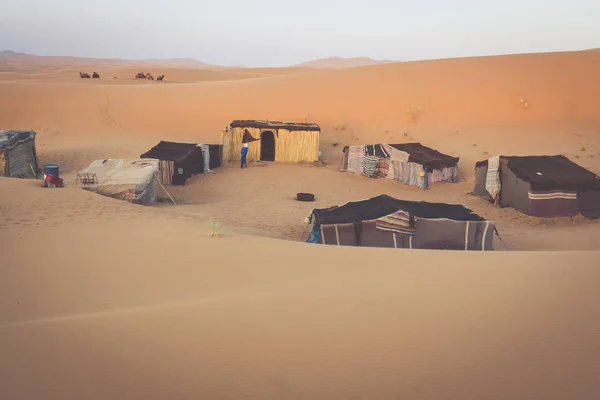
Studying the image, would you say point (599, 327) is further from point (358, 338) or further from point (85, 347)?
point (85, 347)

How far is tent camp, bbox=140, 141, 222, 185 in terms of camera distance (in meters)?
19.1

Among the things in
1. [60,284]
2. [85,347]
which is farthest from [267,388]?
[60,284]

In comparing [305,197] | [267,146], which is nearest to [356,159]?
[267,146]

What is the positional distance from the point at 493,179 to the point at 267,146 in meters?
10.7

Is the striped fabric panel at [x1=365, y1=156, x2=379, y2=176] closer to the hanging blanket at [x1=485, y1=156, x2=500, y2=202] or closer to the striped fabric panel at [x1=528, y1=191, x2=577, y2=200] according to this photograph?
the hanging blanket at [x1=485, y1=156, x2=500, y2=202]

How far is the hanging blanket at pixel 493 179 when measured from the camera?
680 inches

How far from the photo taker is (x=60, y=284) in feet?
21.2

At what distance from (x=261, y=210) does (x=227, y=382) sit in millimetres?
12040

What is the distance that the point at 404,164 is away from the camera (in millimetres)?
20891

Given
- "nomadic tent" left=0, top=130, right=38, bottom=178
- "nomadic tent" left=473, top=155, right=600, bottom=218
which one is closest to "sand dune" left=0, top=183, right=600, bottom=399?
"nomadic tent" left=473, top=155, right=600, bottom=218

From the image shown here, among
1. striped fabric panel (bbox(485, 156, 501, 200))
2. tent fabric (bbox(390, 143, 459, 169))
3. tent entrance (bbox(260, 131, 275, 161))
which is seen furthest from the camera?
tent entrance (bbox(260, 131, 275, 161))

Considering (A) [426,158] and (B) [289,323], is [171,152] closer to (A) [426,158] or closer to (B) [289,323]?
(A) [426,158]

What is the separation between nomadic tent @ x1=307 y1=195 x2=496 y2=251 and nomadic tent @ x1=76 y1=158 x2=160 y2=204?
5.02m

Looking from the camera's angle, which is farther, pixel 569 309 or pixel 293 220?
pixel 293 220
